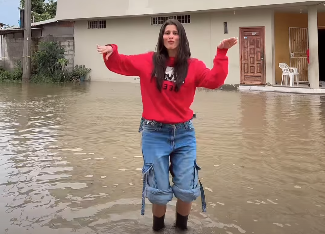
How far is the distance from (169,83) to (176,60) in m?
0.19

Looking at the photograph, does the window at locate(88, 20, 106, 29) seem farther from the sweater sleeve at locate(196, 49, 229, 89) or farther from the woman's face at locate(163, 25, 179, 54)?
the sweater sleeve at locate(196, 49, 229, 89)

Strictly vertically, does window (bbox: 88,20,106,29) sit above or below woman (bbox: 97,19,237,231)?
above

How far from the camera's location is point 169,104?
3172 mm

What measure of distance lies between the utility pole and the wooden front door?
10413 mm

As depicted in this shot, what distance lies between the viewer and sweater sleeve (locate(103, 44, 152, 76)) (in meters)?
3.21

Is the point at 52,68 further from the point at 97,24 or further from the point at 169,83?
the point at 169,83

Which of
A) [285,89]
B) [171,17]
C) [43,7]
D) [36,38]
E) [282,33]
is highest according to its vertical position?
[43,7]

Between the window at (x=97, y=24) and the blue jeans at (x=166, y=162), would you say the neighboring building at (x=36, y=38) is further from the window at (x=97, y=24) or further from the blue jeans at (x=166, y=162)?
the blue jeans at (x=166, y=162)

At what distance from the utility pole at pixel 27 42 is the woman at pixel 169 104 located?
19.3m

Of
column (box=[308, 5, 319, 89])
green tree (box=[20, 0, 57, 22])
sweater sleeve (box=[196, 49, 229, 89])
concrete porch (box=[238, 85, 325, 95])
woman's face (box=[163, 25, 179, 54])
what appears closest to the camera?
sweater sleeve (box=[196, 49, 229, 89])

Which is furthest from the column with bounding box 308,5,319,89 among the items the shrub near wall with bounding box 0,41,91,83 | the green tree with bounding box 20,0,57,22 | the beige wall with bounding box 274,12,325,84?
the green tree with bounding box 20,0,57,22

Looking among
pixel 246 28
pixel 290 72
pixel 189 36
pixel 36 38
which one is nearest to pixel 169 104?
pixel 290 72

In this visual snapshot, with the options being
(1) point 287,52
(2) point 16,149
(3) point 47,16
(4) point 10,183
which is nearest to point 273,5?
(1) point 287,52

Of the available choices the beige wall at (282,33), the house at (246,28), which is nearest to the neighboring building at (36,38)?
the house at (246,28)
